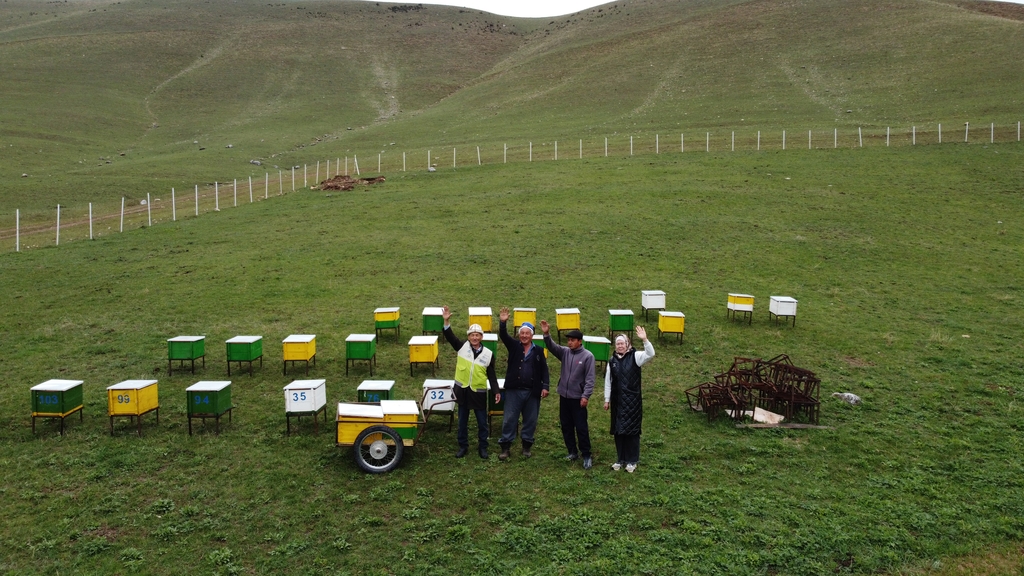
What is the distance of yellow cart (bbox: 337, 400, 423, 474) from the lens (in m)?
10.4

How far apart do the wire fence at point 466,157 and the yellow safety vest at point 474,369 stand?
31243 mm

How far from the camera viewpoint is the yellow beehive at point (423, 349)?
14.9 meters

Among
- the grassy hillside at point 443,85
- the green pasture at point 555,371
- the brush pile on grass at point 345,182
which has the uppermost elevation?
the grassy hillside at point 443,85

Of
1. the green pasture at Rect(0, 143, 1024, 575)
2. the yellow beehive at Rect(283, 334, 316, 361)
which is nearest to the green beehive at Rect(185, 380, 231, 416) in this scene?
the green pasture at Rect(0, 143, 1024, 575)

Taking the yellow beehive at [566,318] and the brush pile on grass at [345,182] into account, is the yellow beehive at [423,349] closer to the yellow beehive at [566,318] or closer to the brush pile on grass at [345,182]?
the yellow beehive at [566,318]

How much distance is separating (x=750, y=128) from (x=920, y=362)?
43.3m

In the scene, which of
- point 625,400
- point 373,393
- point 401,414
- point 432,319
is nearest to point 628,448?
point 625,400

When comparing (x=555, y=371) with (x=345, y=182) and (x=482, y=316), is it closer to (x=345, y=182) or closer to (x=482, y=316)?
(x=482, y=316)

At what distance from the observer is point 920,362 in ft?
52.7

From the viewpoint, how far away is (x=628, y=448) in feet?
34.5

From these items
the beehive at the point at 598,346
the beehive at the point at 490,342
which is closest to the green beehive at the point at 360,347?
the beehive at the point at 490,342

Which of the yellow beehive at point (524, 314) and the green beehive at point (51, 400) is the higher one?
the yellow beehive at point (524, 314)

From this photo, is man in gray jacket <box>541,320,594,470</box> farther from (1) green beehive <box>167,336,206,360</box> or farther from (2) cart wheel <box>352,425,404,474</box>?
(1) green beehive <box>167,336,206,360</box>

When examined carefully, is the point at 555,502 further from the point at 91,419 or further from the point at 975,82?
the point at 975,82
